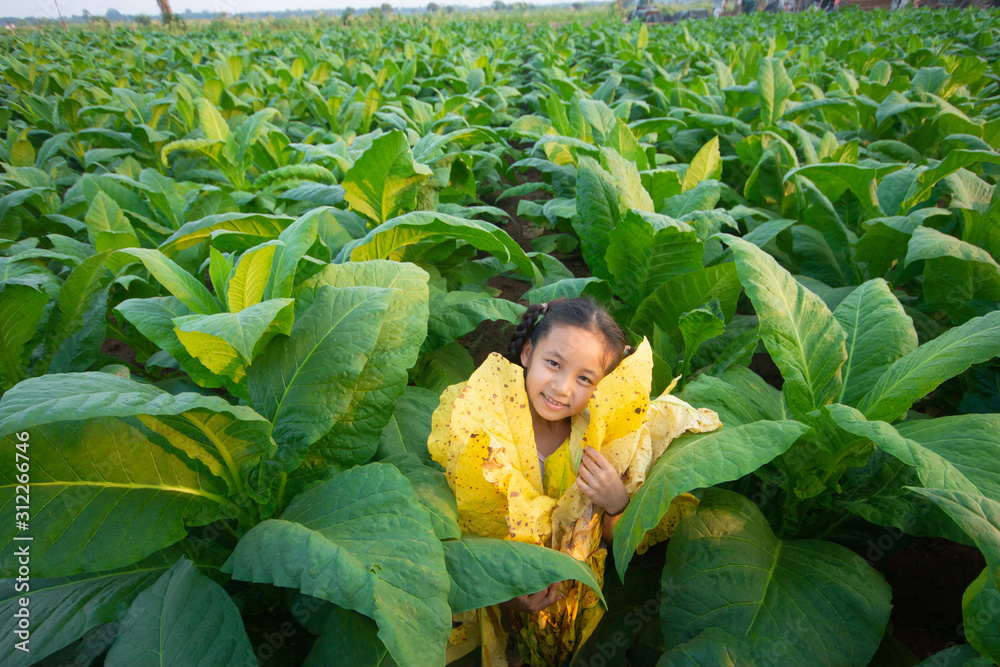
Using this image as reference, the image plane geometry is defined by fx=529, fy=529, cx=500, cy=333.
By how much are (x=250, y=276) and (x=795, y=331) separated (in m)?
1.46

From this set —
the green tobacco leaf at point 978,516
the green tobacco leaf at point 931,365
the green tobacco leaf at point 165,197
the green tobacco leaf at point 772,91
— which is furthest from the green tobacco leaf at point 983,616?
the green tobacco leaf at point 772,91

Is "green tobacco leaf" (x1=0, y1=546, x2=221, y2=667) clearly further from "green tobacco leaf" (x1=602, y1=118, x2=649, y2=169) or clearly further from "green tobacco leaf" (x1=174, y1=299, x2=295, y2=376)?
"green tobacco leaf" (x1=602, y1=118, x2=649, y2=169)

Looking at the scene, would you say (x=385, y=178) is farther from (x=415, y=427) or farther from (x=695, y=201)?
(x=695, y=201)

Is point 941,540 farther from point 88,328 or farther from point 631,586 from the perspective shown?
point 88,328

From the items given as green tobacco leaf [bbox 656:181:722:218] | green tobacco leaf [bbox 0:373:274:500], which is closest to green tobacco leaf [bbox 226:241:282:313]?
green tobacco leaf [bbox 0:373:274:500]

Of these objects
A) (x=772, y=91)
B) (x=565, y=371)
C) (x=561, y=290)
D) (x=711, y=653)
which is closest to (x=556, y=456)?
(x=565, y=371)

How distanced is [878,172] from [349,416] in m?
2.85

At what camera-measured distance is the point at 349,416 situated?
1389 millimetres

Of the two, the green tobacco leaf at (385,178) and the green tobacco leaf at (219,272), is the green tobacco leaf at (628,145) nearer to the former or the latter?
the green tobacco leaf at (385,178)

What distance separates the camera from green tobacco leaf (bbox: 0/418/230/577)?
3.58 feet

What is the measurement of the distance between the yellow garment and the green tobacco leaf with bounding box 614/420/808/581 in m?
0.18

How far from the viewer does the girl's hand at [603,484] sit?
133 centimetres

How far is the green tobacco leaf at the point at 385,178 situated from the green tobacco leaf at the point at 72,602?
4.82 ft

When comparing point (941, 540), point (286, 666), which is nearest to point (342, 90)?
point (286, 666)
